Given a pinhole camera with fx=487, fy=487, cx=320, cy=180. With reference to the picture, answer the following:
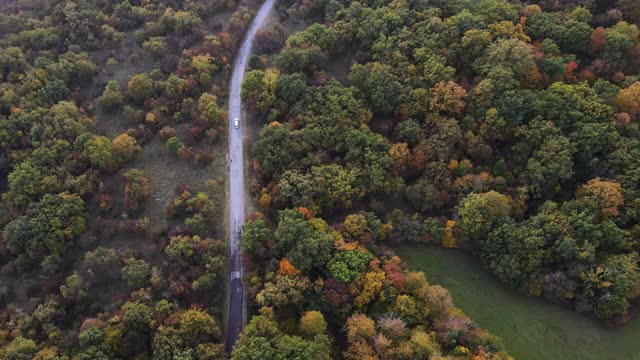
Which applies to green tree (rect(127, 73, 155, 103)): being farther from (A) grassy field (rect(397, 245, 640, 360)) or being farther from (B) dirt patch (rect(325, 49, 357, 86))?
(A) grassy field (rect(397, 245, 640, 360))

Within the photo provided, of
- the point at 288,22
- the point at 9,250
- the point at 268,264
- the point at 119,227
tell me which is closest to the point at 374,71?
the point at 288,22

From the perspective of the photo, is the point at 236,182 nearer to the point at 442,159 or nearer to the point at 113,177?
the point at 113,177

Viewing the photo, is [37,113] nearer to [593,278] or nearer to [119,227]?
[119,227]

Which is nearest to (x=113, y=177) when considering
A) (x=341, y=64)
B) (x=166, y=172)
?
(x=166, y=172)

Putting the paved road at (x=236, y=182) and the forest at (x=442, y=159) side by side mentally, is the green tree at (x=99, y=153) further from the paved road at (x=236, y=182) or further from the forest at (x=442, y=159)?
the forest at (x=442, y=159)

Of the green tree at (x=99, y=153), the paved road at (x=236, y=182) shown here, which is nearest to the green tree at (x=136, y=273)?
the paved road at (x=236, y=182)

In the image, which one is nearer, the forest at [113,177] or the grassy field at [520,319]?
the forest at [113,177]
